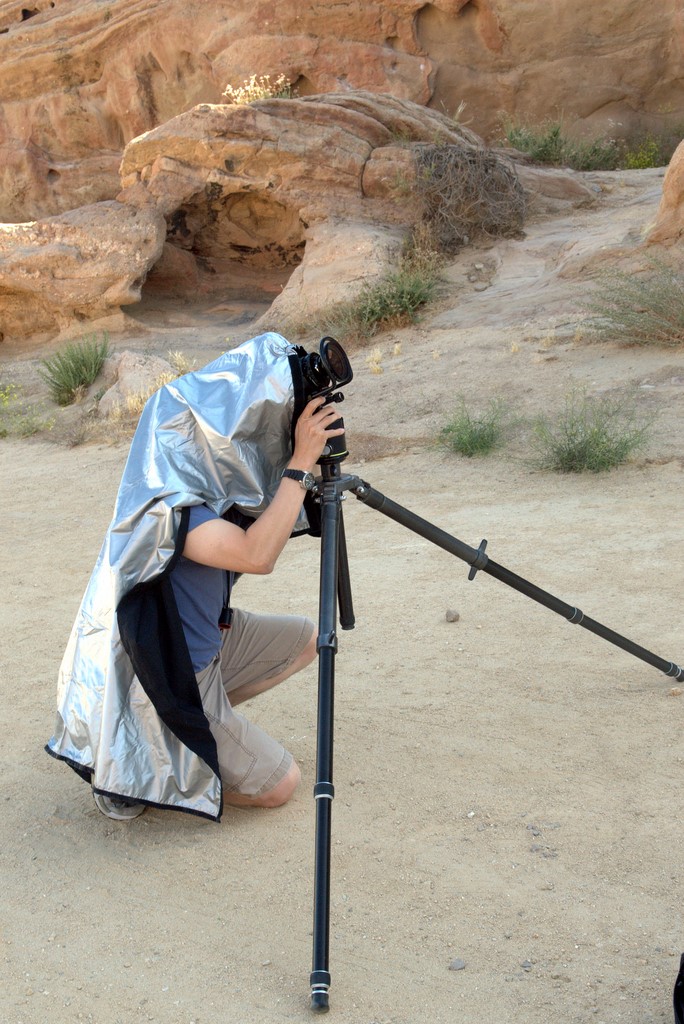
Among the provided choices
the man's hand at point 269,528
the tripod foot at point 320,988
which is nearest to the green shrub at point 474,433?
the man's hand at point 269,528

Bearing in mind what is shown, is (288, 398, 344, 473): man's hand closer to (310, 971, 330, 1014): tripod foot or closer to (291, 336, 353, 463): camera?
(291, 336, 353, 463): camera

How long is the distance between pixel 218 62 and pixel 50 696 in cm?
1305

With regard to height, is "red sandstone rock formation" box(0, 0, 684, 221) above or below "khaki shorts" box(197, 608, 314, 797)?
above

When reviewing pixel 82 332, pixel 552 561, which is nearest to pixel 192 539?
pixel 552 561

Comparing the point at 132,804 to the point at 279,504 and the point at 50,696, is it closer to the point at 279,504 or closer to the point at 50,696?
the point at 279,504

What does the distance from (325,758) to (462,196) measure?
940 cm

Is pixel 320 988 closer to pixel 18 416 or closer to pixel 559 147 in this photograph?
pixel 18 416

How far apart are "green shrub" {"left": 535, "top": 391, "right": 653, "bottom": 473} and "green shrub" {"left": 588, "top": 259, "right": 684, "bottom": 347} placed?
938 millimetres

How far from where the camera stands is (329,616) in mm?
2090

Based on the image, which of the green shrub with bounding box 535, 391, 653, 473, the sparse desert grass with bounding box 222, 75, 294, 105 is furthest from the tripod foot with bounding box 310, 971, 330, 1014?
the sparse desert grass with bounding box 222, 75, 294, 105

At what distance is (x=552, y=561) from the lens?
14.7ft

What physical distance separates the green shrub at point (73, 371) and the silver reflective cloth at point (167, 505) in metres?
7.61

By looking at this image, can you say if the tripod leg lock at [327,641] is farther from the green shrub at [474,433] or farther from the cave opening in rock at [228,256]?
the cave opening in rock at [228,256]

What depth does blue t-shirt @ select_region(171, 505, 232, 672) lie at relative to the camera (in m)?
2.33
